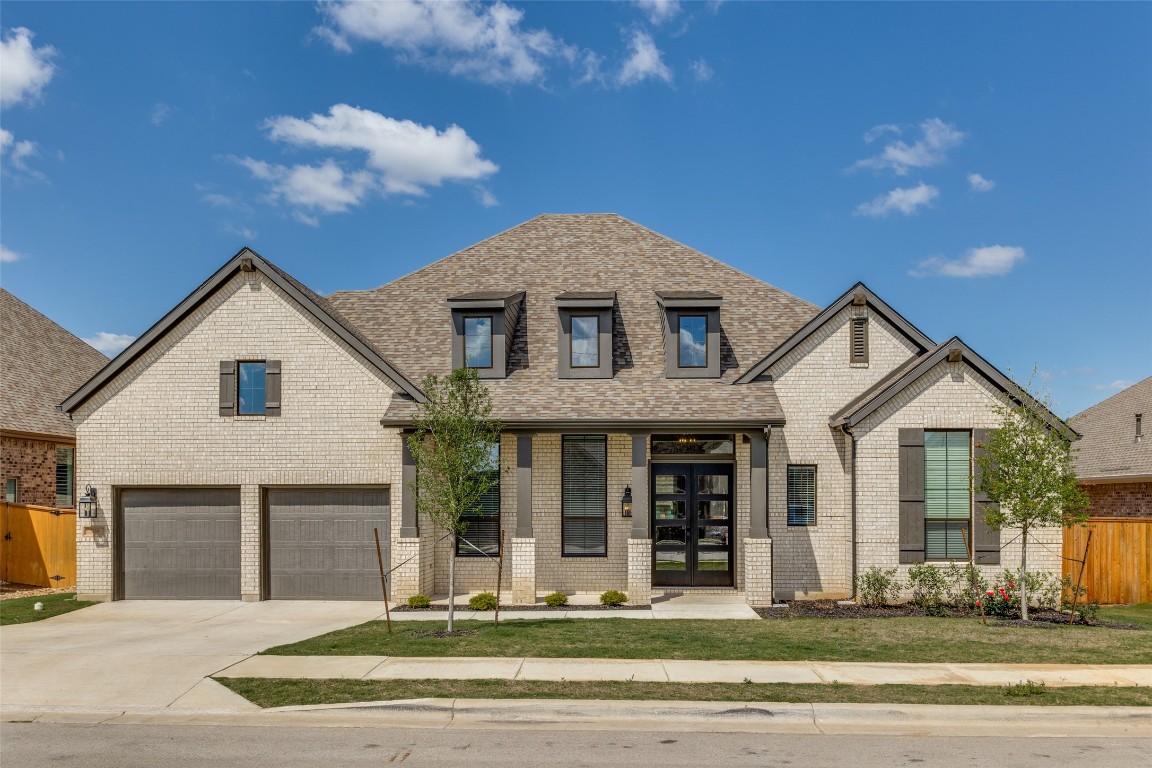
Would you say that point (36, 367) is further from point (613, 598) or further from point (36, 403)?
point (613, 598)

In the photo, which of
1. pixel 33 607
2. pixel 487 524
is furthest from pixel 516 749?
pixel 33 607

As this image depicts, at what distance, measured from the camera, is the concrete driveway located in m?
9.89

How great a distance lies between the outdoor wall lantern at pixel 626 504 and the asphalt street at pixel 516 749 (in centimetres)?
927

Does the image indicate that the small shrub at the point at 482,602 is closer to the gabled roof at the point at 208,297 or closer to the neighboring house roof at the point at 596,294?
the neighboring house roof at the point at 596,294

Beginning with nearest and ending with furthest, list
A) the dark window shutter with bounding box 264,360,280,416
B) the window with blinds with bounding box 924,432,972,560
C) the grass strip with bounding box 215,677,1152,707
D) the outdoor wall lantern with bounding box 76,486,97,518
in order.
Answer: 1. the grass strip with bounding box 215,677,1152,707
2. the window with blinds with bounding box 924,432,972,560
3. the outdoor wall lantern with bounding box 76,486,97,518
4. the dark window shutter with bounding box 264,360,280,416

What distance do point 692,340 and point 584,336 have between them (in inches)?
99.7

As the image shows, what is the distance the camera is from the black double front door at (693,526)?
17.9 metres

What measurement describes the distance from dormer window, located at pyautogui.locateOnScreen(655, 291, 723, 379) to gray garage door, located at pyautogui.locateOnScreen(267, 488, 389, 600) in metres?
7.30

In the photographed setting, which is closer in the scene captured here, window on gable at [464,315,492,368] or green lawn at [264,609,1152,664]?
green lawn at [264,609,1152,664]

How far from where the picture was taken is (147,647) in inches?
496

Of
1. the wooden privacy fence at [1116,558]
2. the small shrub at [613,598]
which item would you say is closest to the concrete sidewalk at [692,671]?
the small shrub at [613,598]

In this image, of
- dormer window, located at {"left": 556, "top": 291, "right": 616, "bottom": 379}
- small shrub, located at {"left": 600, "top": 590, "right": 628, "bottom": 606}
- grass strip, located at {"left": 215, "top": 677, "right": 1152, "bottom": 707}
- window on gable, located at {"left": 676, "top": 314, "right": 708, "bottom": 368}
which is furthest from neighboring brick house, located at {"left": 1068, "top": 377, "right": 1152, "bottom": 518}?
grass strip, located at {"left": 215, "top": 677, "right": 1152, "bottom": 707}

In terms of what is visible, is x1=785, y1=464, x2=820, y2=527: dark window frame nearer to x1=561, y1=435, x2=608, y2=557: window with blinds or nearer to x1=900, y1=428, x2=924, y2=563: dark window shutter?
x1=900, y1=428, x2=924, y2=563: dark window shutter

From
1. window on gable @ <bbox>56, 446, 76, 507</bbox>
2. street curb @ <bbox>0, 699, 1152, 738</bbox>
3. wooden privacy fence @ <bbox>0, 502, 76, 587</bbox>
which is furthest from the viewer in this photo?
window on gable @ <bbox>56, 446, 76, 507</bbox>
